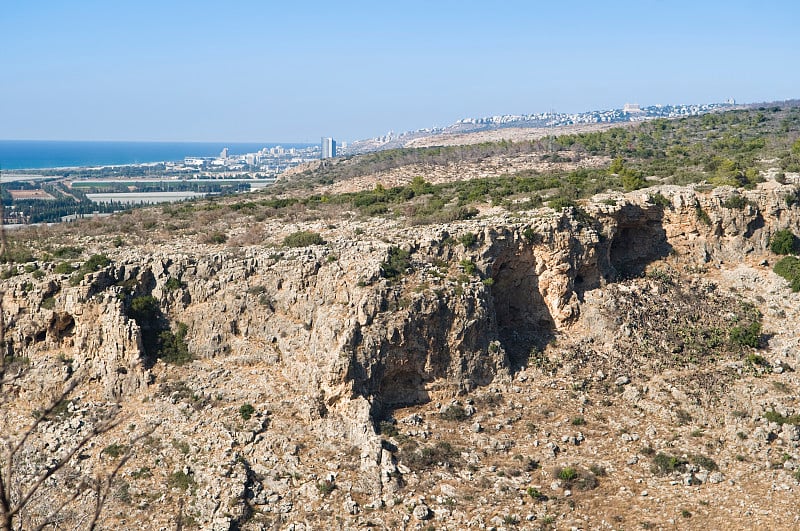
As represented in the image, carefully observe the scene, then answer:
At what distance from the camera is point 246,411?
22.1m

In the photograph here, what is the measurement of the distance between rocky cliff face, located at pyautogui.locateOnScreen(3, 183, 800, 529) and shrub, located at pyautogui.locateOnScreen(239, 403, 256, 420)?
9 cm

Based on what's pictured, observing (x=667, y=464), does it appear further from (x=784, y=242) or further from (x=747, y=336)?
(x=784, y=242)

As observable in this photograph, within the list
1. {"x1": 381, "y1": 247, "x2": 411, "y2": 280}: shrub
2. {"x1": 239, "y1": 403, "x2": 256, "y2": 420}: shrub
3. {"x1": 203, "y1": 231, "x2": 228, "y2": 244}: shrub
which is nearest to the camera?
{"x1": 239, "y1": 403, "x2": 256, "y2": 420}: shrub

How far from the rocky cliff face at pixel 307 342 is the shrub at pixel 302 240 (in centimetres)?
63

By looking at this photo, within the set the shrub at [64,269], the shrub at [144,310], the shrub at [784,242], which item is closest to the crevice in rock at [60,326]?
the shrub at [64,269]

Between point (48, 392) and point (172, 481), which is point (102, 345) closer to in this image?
point (48, 392)

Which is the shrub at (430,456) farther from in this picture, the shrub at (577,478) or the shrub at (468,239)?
the shrub at (468,239)

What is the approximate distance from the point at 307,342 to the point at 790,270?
21.0 meters

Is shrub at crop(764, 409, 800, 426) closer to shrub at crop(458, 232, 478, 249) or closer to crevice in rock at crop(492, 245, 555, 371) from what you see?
crevice in rock at crop(492, 245, 555, 371)

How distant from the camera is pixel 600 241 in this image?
94.4ft

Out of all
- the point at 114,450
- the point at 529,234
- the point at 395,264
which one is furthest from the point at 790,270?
the point at 114,450

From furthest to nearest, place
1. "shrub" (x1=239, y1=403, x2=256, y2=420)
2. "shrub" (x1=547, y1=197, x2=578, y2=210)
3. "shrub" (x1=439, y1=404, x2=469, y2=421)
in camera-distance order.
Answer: "shrub" (x1=547, y1=197, x2=578, y2=210) → "shrub" (x1=439, y1=404, x2=469, y2=421) → "shrub" (x1=239, y1=403, x2=256, y2=420)

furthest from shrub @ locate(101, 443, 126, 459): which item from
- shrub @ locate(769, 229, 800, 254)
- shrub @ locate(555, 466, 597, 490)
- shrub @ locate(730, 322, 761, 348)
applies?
shrub @ locate(769, 229, 800, 254)

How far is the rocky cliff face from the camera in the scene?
65.7 ft
